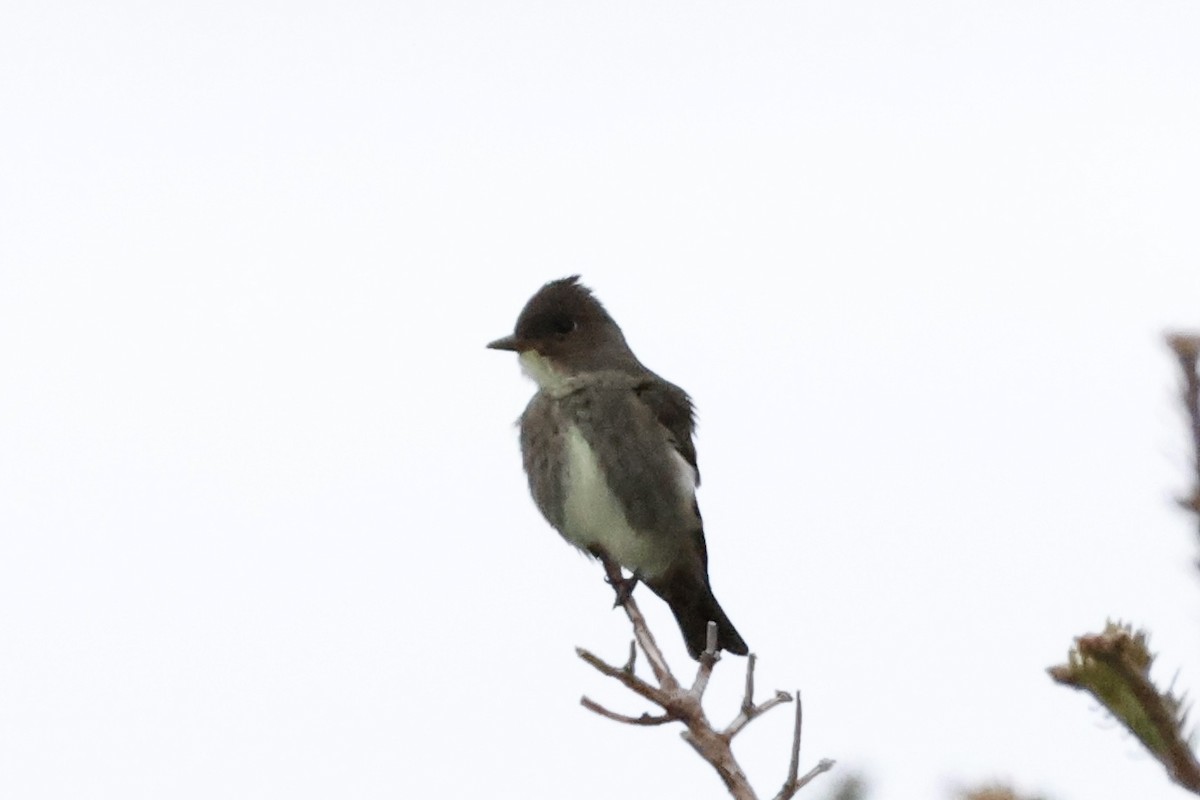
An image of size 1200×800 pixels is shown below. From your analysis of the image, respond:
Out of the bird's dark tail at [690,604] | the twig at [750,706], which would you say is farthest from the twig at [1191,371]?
the bird's dark tail at [690,604]

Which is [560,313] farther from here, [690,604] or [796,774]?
[796,774]

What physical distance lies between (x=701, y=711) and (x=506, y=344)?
4736 mm

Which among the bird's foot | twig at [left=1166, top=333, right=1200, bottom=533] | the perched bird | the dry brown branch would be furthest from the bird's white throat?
twig at [left=1166, top=333, right=1200, bottom=533]

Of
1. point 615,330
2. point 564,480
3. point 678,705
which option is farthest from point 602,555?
point 678,705

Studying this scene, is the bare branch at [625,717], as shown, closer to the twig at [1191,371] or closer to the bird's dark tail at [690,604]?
the twig at [1191,371]

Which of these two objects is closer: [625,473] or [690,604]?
[625,473]

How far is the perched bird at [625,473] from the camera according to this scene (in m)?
6.29

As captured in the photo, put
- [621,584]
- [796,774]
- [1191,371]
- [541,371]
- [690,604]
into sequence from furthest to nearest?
1. [541,371]
2. [690,604]
3. [621,584]
4. [796,774]
5. [1191,371]

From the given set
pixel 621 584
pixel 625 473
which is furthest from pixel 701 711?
pixel 625 473

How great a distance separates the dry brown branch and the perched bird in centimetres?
333

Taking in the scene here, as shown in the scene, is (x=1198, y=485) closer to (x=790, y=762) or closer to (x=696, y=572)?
(x=790, y=762)

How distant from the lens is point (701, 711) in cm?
233

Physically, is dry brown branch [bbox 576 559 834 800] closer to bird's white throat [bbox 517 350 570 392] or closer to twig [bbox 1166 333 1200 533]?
twig [bbox 1166 333 1200 533]

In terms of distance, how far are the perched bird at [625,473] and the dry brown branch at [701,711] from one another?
333cm
